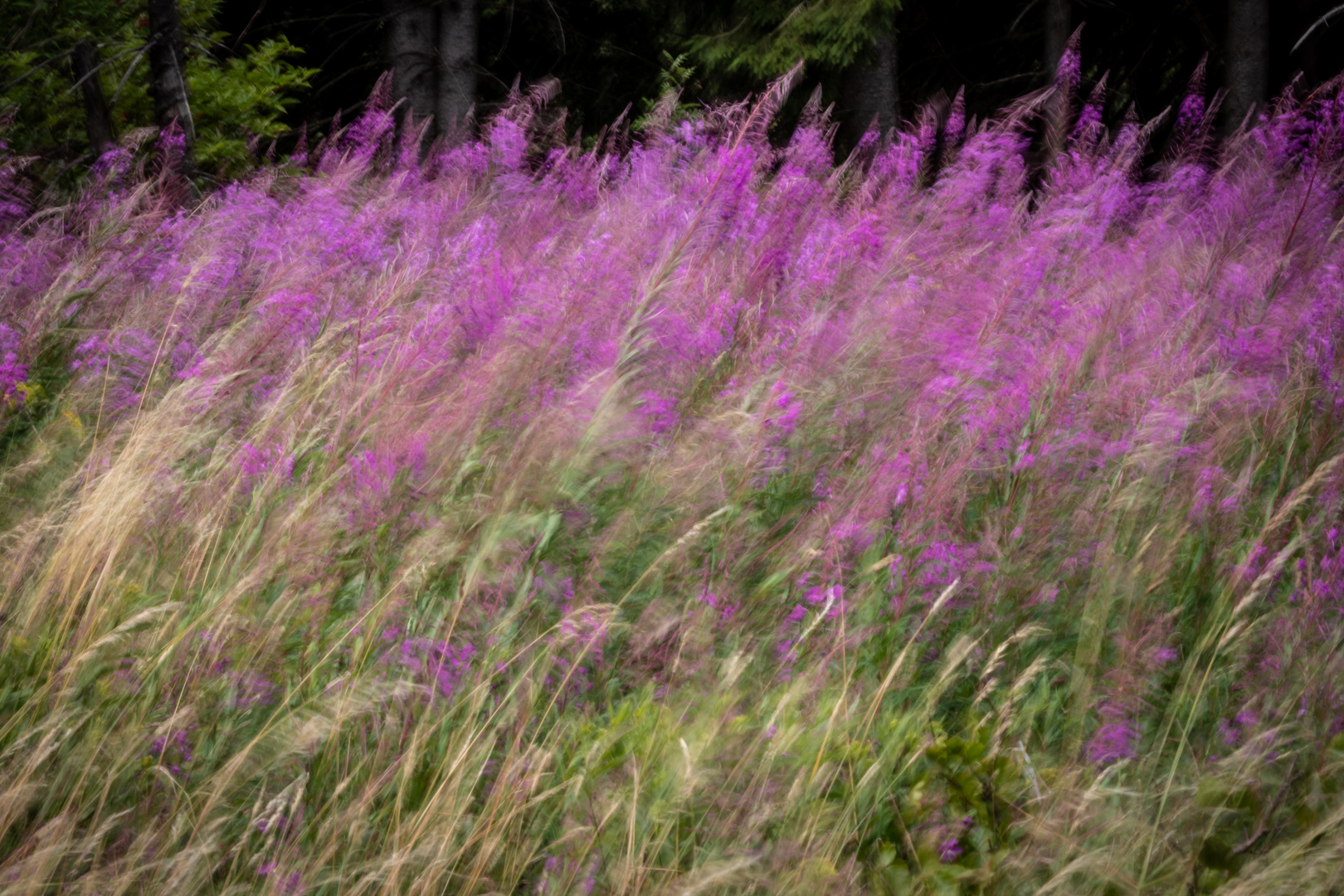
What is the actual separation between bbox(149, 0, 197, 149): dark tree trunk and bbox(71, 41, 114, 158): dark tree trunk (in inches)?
12.3

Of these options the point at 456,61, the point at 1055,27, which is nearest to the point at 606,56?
the point at 456,61

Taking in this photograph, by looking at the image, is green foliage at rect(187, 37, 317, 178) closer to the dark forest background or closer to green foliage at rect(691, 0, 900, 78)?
the dark forest background

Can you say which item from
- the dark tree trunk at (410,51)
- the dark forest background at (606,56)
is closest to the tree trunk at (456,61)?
the dark forest background at (606,56)

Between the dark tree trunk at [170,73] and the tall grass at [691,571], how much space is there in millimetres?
2837

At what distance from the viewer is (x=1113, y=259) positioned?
13.1 feet

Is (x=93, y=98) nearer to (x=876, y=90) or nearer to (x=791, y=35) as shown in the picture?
(x=791, y=35)

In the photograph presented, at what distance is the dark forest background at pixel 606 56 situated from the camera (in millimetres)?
7492

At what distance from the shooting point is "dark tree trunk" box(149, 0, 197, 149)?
237 inches

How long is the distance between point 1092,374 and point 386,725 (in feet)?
7.17

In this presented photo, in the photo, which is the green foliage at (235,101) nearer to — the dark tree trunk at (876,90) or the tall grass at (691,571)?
the dark tree trunk at (876,90)

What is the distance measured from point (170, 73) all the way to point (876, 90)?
5.58 metres

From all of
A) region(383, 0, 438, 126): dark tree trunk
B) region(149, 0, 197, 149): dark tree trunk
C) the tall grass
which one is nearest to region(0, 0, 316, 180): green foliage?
region(149, 0, 197, 149): dark tree trunk

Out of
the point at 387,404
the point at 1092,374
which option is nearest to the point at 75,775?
the point at 387,404

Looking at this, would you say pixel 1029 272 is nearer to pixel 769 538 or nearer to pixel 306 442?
pixel 769 538
